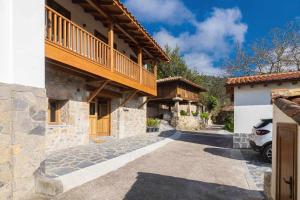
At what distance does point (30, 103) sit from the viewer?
186 inches

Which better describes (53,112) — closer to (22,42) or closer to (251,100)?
(22,42)

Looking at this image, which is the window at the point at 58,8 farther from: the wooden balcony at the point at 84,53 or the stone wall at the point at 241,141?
the stone wall at the point at 241,141

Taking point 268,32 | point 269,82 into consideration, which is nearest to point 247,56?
point 268,32

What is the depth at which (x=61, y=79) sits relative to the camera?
8.67 metres

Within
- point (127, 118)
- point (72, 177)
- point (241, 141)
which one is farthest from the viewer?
point (127, 118)

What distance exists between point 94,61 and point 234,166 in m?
5.90

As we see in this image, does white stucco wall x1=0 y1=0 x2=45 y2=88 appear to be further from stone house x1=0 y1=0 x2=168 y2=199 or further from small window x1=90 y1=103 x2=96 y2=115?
small window x1=90 y1=103 x2=96 y2=115

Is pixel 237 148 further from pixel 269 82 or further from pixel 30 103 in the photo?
pixel 30 103

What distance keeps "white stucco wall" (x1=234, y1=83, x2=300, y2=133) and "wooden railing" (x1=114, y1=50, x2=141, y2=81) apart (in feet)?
16.3

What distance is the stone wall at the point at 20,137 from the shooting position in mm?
4242

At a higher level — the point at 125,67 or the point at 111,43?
the point at 111,43

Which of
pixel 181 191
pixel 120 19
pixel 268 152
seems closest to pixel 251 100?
pixel 268 152

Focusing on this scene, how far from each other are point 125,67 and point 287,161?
353 inches

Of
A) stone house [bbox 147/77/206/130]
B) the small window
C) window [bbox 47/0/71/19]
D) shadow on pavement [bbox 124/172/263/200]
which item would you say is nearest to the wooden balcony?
window [bbox 47/0/71/19]
